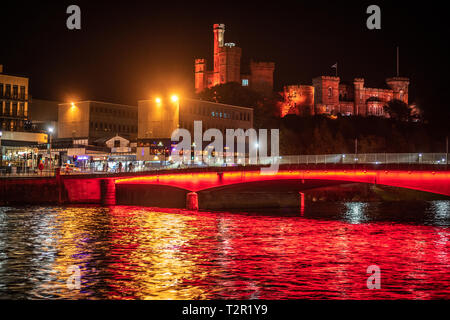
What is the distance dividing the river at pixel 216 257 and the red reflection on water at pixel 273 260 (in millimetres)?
50

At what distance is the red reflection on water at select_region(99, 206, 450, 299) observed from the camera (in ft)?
80.2

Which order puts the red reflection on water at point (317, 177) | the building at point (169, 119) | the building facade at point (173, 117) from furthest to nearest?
the building facade at point (173, 117) → the building at point (169, 119) → the red reflection on water at point (317, 177)

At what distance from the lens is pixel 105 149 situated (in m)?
112

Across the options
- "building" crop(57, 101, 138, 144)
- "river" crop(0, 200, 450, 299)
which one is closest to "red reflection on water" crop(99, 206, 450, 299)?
"river" crop(0, 200, 450, 299)

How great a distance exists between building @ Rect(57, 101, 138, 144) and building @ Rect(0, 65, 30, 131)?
71.9 feet

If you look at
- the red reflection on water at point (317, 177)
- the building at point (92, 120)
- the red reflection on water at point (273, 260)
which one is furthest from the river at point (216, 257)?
the building at point (92, 120)

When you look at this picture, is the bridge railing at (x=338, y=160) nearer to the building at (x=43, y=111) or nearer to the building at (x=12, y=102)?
the building at (x=12, y=102)

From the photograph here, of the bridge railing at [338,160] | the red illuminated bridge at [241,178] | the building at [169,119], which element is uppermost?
the building at [169,119]

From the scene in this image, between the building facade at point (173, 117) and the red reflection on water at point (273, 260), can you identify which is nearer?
the red reflection on water at point (273, 260)

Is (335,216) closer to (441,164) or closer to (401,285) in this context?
(441,164)

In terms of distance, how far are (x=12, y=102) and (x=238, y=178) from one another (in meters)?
61.0

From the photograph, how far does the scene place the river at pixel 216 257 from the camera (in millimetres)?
24516

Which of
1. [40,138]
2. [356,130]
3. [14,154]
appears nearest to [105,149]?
[40,138]
